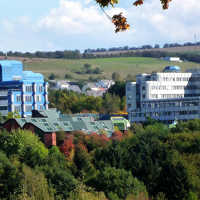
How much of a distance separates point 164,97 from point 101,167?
286 feet

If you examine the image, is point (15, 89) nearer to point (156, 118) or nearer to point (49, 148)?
point (156, 118)

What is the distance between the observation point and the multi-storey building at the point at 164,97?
6545 inches

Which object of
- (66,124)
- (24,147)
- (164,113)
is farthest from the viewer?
(164,113)

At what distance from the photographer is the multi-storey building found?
6545 inches

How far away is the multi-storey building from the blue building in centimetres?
2082

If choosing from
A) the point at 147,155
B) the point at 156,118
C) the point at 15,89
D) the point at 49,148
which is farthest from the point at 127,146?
the point at 15,89

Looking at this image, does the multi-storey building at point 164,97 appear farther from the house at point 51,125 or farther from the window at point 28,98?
the house at point 51,125

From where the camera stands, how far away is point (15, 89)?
7367 inches

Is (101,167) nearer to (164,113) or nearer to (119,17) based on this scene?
(164,113)

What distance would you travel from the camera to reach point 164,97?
188m

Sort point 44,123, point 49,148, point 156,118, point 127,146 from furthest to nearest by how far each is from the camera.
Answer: point 156,118, point 44,123, point 49,148, point 127,146

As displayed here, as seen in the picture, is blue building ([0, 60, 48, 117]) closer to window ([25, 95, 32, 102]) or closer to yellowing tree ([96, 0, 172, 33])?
window ([25, 95, 32, 102])

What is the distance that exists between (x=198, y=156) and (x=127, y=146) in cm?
1165

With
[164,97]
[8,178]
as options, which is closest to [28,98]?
[164,97]
